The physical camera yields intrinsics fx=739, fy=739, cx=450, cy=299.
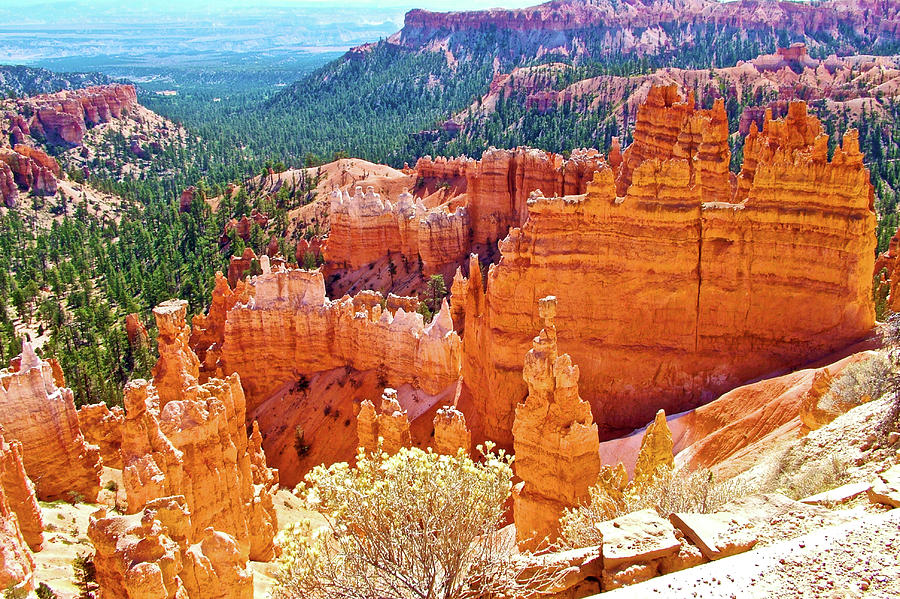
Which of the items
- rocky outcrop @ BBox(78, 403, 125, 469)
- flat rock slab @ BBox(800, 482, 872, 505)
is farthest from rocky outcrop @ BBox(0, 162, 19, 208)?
flat rock slab @ BBox(800, 482, 872, 505)

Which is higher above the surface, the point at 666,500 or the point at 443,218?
the point at 666,500

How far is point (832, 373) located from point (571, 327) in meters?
9.03

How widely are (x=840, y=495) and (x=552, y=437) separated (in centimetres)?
845

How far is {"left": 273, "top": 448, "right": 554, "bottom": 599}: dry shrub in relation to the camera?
11.5m

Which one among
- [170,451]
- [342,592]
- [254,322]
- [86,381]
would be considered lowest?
[86,381]

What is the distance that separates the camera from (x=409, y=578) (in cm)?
1162

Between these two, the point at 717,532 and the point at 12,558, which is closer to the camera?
the point at 717,532

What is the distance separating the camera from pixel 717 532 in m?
11.5

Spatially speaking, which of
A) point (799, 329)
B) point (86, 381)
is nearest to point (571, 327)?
point (799, 329)

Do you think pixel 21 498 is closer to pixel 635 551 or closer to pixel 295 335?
pixel 635 551

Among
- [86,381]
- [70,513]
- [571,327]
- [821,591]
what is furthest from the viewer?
[86,381]

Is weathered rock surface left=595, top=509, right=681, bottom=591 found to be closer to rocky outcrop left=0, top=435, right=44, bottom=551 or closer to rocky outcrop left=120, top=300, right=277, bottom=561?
rocky outcrop left=120, top=300, right=277, bottom=561

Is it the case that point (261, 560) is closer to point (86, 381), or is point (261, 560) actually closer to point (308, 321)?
point (308, 321)

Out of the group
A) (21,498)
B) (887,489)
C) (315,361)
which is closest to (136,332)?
Answer: (315,361)
